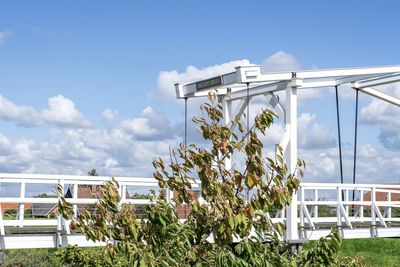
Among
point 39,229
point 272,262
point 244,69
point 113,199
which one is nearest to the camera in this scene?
point 113,199

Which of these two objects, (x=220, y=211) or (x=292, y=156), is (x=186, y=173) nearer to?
(x=220, y=211)

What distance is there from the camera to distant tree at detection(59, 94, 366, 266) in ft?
26.3

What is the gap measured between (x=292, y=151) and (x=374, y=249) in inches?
368

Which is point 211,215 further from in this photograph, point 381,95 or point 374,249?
point 374,249

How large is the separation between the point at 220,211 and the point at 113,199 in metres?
1.17

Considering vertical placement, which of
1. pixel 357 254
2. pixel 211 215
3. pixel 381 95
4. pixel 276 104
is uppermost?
pixel 381 95

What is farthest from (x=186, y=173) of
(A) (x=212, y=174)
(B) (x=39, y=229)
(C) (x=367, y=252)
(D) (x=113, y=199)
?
(C) (x=367, y=252)

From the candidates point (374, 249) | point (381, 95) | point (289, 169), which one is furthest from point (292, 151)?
point (374, 249)

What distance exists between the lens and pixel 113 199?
8102mm

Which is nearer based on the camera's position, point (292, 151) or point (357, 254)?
point (292, 151)

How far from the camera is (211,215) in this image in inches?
334

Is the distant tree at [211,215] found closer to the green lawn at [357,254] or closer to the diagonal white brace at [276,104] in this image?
the diagonal white brace at [276,104]

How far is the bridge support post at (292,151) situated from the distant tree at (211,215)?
5669 millimetres

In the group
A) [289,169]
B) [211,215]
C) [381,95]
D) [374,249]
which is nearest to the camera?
[211,215]
